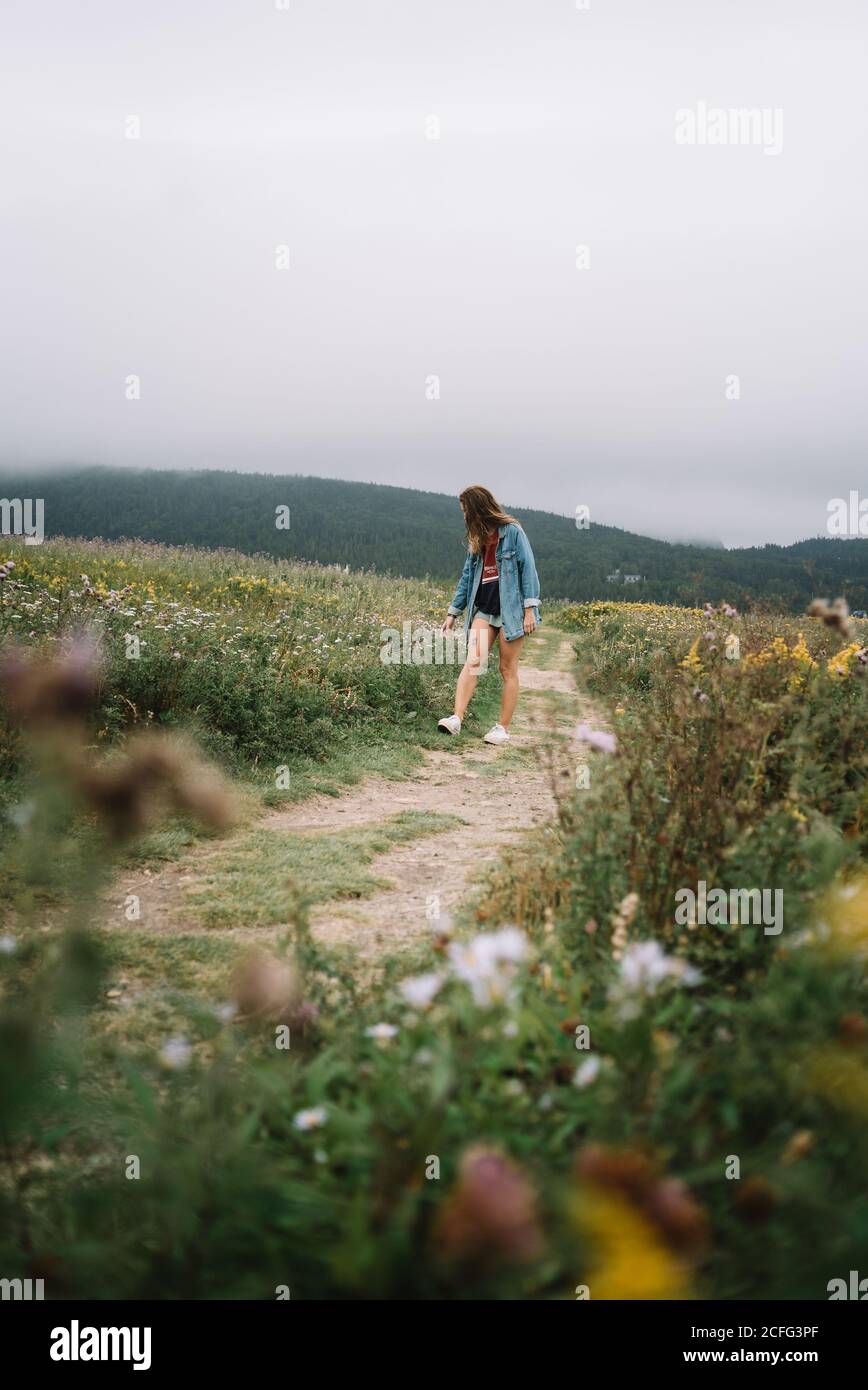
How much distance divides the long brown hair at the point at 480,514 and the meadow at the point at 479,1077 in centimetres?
489

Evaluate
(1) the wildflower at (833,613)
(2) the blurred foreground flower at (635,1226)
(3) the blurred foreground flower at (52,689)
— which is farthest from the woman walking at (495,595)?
(2) the blurred foreground flower at (635,1226)

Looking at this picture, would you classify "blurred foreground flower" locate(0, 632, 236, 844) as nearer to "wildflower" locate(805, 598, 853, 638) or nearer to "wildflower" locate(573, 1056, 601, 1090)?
"wildflower" locate(573, 1056, 601, 1090)

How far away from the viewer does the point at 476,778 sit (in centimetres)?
666

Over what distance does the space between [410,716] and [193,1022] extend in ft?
19.4

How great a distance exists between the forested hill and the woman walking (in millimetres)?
55606

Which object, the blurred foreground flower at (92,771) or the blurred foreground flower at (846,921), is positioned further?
the blurred foreground flower at (846,921)

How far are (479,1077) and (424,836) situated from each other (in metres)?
3.26

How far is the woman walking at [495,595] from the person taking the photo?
7.79 metres

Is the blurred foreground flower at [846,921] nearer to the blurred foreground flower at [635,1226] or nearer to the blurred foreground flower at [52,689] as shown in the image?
the blurred foreground flower at [635,1226]

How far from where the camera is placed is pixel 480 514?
8.02m

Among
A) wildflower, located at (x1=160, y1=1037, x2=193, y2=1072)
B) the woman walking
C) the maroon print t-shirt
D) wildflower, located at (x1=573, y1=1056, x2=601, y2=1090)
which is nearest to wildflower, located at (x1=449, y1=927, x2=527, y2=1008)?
wildflower, located at (x1=573, y1=1056, x2=601, y2=1090)

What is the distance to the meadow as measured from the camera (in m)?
1.21
